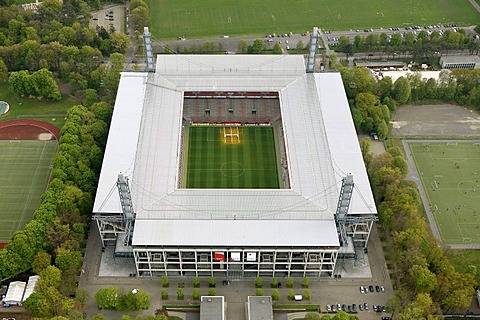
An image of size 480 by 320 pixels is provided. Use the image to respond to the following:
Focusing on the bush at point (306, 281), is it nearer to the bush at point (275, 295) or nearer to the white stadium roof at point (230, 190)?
the bush at point (275, 295)

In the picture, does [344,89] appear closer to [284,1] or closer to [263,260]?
[263,260]

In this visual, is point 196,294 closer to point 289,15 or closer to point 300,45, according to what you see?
point 300,45

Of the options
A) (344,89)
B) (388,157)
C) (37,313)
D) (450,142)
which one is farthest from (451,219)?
(37,313)

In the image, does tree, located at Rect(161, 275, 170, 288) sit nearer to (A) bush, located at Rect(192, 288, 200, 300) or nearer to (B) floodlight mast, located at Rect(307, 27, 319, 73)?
(A) bush, located at Rect(192, 288, 200, 300)


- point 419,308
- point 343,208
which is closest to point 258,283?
point 343,208

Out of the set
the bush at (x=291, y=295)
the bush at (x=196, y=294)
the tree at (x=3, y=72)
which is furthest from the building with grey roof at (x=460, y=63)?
the tree at (x=3, y=72)

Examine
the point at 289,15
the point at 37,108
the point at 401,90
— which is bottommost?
the point at 37,108

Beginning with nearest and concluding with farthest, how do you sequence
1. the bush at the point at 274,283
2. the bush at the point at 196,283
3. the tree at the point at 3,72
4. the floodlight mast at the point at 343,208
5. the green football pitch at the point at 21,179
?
the floodlight mast at the point at 343,208 → the bush at the point at 196,283 → the bush at the point at 274,283 → the green football pitch at the point at 21,179 → the tree at the point at 3,72
